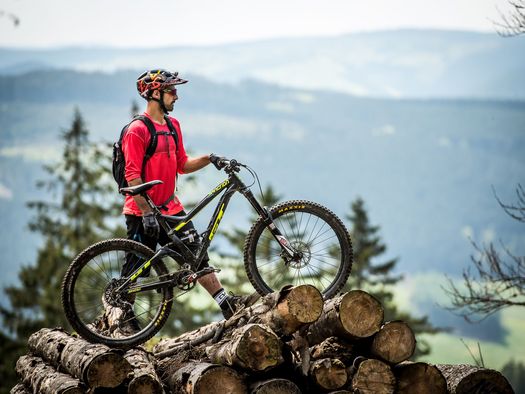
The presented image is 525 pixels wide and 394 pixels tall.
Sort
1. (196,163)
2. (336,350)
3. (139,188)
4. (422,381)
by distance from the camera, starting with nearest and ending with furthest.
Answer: (422,381), (336,350), (139,188), (196,163)

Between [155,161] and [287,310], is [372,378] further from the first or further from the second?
[155,161]

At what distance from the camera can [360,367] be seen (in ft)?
24.8

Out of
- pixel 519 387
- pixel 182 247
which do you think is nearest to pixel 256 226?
pixel 182 247

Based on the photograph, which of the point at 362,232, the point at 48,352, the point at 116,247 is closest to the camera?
the point at 116,247

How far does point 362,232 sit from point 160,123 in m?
38.8

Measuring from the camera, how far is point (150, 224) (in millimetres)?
8930

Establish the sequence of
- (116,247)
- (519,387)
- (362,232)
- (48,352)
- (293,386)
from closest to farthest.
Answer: (293,386), (116,247), (48,352), (362,232), (519,387)

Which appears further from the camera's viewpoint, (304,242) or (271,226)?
(304,242)

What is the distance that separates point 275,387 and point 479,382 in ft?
6.61

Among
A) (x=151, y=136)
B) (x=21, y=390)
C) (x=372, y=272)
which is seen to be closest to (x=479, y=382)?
(x=151, y=136)

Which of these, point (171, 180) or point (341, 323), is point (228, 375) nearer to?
point (341, 323)

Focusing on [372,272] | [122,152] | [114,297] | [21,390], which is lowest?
[21,390]

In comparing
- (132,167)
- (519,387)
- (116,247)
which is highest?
(519,387)

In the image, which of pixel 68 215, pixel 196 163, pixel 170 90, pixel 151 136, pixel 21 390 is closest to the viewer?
pixel 151 136
